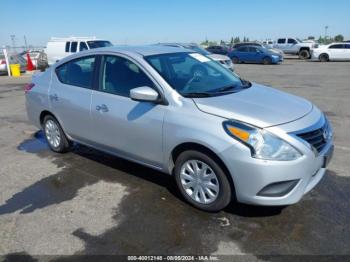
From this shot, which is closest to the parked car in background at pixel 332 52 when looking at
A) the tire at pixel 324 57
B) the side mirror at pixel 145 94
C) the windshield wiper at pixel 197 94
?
the tire at pixel 324 57

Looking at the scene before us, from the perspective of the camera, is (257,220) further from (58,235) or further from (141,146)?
(58,235)

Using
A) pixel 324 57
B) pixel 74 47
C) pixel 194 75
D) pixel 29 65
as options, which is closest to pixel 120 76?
pixel 194 75

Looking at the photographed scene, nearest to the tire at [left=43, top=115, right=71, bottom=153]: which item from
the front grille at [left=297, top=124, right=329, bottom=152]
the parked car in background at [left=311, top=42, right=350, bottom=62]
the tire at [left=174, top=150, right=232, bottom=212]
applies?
the tire at [left=174, top=150, right=232, bottom=212]

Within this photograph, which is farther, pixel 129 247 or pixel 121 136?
pixel 121 136

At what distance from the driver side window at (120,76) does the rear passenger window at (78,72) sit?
293 millimetres

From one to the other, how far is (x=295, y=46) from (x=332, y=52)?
6.30m

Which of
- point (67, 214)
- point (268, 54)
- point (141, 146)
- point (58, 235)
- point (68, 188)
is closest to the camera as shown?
point (58, 235)

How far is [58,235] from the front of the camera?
3422mm

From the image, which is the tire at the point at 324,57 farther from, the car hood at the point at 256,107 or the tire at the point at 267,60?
the car hood at the point at 256,107

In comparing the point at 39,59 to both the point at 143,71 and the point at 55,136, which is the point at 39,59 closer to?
the point at 55,136

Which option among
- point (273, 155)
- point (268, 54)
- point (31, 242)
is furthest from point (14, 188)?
point (268, 54)

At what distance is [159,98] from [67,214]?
160 cm

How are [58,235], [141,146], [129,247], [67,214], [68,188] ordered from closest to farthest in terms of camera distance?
[129,247], [58,235], [67,214], [141,146], [68,188]

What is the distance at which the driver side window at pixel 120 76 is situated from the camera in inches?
163
